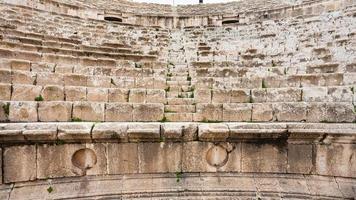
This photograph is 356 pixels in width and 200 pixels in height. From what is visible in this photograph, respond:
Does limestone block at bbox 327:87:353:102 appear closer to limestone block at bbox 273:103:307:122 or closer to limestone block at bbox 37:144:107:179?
limestone block at bbox 273:103:307:122

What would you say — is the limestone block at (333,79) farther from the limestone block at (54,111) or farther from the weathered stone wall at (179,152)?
the limestone block at (54,111)

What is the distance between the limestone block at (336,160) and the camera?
370 centimetres

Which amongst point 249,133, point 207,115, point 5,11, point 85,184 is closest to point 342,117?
point 249,133

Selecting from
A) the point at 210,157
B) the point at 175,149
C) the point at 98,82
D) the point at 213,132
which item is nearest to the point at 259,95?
the point at 213,132

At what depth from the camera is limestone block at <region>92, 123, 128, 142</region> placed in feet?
12.1

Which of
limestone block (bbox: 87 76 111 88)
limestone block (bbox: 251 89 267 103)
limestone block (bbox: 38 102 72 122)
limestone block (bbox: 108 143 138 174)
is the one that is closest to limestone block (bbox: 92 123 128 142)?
limestone block (bbox: 108 143 138 174)

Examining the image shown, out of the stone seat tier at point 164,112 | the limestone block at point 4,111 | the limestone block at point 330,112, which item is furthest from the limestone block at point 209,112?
the limestone block at point 4,111

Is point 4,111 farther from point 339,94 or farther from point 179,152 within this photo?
point 339,94

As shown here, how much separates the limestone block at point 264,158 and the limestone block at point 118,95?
242 cm

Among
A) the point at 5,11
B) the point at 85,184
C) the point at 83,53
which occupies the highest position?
the point at 5,11

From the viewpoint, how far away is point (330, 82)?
514 centimetres

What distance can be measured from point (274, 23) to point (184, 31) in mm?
4361

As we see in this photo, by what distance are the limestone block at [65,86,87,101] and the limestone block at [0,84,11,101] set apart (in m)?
0.90

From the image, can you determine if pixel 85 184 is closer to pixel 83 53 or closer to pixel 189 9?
pixel 83 53
